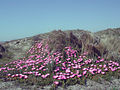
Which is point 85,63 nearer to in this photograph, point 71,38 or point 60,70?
point 60,70

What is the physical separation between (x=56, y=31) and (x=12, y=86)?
442 centimetres

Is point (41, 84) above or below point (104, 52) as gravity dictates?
below

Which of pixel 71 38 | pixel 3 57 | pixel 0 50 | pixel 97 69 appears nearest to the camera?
pixel 97 69

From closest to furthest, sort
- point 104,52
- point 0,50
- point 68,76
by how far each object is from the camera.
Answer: point 68,76 → point 104,52 → point 0,50

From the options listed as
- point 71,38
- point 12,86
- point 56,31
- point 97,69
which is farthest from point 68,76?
point 56,31

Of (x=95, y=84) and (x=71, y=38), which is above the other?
(x=71, y=38)

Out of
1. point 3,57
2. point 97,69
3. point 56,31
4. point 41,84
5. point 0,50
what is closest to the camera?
point 41,84

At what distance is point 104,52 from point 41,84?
3240 mm

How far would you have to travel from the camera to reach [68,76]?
5113mm

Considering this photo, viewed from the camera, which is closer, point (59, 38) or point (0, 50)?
point (59, 38)

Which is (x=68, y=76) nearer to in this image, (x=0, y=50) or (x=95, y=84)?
(x=95, y=84)

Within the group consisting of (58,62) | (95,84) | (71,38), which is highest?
(71,38)

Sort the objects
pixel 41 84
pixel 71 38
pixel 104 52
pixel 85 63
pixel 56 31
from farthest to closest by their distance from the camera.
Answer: pixel 56 31 → pixel 71 38 → pixel 104 52 → pixel 85 63 → pixel 41 84

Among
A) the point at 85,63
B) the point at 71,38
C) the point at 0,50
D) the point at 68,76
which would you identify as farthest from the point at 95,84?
the point at 0,50
